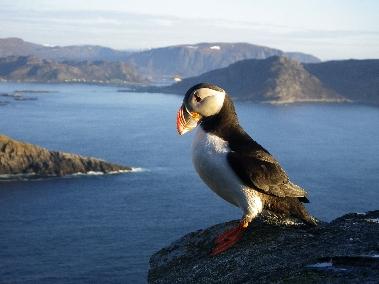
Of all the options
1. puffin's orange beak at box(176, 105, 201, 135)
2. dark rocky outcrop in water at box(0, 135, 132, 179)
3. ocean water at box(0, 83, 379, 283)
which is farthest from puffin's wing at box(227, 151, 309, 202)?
dark rocky outcrop in water at box(0, 135, 132, 179)

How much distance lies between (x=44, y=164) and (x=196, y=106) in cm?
8644

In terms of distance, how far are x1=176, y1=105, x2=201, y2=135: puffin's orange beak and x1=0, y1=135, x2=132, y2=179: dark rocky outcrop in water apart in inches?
3309

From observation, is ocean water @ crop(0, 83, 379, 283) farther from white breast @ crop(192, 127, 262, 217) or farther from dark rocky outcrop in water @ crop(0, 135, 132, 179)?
white breast @ crop(192, 127, 262, 217)

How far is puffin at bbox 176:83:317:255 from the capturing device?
25.7 feet

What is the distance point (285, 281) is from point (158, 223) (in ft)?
183

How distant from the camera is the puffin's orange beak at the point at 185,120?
25.7ft

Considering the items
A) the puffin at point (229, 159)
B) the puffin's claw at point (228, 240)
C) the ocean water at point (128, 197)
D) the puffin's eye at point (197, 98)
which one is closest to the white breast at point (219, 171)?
the puffin at point (229, 159)

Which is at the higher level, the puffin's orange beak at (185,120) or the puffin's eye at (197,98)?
the puffin's eye at (197,98)

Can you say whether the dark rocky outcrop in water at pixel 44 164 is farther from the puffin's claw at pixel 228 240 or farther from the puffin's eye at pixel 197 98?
the puffin's eye at pixel 197 98

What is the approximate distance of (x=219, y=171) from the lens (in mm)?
7840

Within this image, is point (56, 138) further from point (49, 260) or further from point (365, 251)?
point (365, 251)

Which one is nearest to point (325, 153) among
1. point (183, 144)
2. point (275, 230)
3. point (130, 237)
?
point (183, 144)

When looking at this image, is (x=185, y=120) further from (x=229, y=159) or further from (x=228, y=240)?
(x=228, y=240)

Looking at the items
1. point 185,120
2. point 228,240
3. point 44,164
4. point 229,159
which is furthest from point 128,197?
point 229,159
